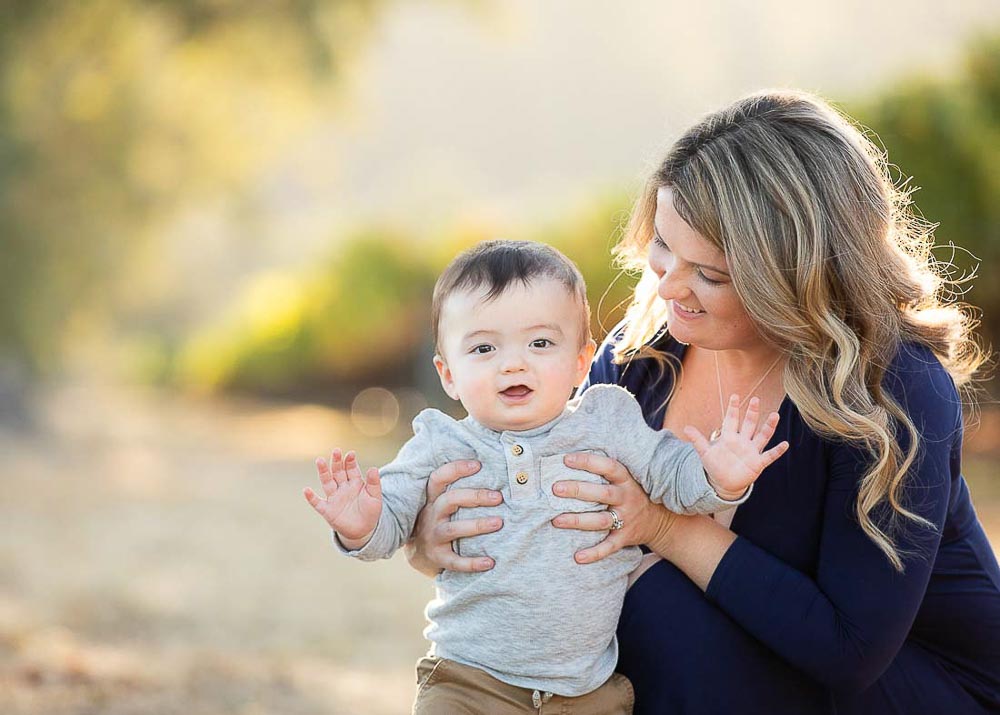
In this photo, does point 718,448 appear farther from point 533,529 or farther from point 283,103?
point 283,103

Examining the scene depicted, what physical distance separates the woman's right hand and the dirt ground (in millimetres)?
1887

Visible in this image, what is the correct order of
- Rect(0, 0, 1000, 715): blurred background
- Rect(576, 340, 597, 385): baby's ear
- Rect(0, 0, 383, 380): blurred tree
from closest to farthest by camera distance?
Rect(576, 340, 597, 385): baby's ear → Rect(0, 0, 1000, 715): blurred background → Rect(0, 0, 383, 380): blurred tree

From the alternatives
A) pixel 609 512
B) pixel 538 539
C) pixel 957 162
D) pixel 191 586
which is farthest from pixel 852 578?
pixel 957 162

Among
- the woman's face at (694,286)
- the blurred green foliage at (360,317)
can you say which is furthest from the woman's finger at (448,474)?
the blurred green foliage at (360,317)

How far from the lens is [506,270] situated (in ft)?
6.80

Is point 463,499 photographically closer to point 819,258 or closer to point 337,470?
point 337,470

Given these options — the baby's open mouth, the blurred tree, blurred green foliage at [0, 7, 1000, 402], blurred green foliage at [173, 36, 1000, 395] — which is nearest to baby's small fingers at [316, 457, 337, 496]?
the baby's open mouth

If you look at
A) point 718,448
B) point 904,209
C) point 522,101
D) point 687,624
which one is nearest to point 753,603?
point 687,624

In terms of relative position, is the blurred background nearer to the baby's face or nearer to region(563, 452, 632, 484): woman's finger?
the baby's face

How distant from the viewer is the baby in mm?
2004

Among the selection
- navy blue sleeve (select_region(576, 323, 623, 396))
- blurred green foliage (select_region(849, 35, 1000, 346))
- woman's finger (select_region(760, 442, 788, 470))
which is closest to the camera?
woman's finger (select_region(760, 442, 788, 470))

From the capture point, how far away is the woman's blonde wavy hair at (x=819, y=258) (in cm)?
201

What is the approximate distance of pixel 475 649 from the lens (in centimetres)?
204

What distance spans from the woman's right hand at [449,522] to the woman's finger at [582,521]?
105mm
